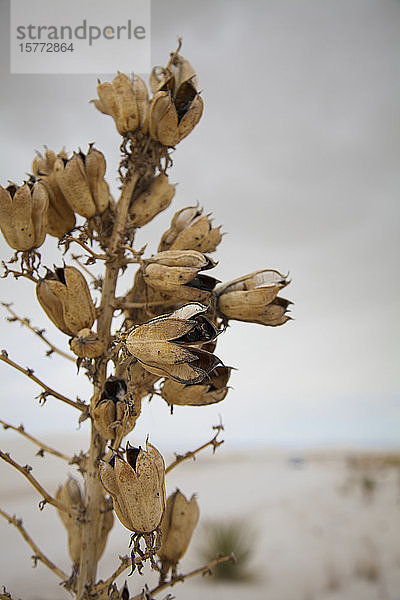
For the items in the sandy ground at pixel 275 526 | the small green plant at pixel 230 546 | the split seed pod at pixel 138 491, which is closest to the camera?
the split seed pod at pixel 138 491

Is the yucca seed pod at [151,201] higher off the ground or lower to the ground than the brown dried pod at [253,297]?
higher

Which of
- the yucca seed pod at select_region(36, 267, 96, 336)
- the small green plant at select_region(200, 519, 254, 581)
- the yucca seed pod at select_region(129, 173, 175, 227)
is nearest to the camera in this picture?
the yucca seed pod at select_region(36, 267, 96, 336)

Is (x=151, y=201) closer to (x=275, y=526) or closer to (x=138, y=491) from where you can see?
(x=138, y=491)

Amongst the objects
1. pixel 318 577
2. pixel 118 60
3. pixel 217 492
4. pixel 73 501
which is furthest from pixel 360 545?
pixel 118 60

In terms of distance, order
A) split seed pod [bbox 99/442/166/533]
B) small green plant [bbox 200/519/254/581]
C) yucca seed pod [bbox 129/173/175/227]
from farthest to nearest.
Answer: small green plant [bbox 200/519/254/581]
yucca seed pod [bbox 129/173/175/227]
split seed pod [bbox 99/442/166/533]

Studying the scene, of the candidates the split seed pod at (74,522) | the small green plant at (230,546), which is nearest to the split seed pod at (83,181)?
the split seed pod at (74,522)

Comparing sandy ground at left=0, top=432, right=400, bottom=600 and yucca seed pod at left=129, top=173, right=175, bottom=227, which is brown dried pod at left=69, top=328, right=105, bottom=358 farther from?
sandy ground at left=0, top=432, right=400, bottom=600

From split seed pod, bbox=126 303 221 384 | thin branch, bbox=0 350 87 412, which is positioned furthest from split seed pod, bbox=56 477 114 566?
split seed pod, bbox=126 303 221 384

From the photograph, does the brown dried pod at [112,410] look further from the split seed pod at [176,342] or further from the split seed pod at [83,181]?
the split seed pod at [83,181]
